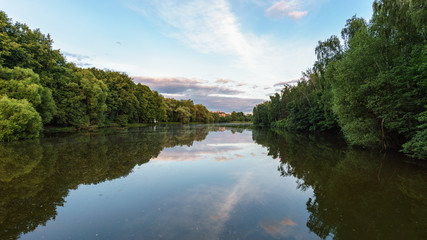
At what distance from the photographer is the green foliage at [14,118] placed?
1936cm

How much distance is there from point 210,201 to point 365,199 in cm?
519

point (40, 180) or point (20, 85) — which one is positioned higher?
point (20, 85)

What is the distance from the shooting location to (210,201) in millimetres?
6555

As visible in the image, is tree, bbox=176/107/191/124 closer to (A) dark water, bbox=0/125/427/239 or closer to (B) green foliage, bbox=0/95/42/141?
(B) green foliage, bbox=0/95/42/141

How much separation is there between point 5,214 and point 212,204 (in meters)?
5.74

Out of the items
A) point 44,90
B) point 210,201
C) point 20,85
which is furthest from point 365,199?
point 44,90

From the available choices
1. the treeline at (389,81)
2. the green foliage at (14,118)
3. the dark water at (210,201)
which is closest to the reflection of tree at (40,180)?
the dark water at (210,201)

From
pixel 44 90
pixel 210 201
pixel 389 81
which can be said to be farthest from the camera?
pixel 44 90

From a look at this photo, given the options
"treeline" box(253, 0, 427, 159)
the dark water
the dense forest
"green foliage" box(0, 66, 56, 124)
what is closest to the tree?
the dense forest

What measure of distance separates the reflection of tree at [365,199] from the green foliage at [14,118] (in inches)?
1000

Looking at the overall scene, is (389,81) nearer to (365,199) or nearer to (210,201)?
(365,199)

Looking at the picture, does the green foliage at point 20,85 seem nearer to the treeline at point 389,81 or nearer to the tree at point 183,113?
the treeline at point 389,81

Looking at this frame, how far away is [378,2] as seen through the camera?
14602 mm

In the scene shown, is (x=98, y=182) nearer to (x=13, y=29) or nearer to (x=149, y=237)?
(x=149, y=237)
